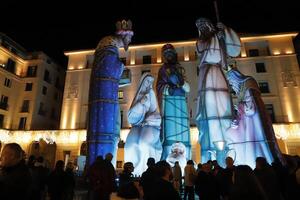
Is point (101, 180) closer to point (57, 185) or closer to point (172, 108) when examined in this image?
point (57, 185)

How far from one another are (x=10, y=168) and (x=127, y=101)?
3087cm

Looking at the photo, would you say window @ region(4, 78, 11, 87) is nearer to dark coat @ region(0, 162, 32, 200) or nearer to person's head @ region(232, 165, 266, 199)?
dark coat @ region(0, 162, 32, 200)

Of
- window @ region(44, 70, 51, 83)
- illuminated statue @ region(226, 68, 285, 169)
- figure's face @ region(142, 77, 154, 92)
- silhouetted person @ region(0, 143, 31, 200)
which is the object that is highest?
window @ region(44, 70, 51, 83)

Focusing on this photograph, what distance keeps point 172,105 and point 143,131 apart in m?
2.32

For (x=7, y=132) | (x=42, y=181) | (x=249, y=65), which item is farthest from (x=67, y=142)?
(x=42, y=181)

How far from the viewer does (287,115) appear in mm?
30141

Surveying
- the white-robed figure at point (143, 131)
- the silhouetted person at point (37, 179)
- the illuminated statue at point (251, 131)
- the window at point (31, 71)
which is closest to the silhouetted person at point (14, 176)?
the silhouetted person at point (37, 179)

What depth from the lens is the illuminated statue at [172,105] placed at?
10625mm

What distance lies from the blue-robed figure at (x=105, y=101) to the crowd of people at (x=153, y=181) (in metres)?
1.83

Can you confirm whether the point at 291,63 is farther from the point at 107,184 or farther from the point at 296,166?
the point at 107,184

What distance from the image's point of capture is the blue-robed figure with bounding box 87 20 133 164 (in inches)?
324

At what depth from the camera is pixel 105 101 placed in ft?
28.6

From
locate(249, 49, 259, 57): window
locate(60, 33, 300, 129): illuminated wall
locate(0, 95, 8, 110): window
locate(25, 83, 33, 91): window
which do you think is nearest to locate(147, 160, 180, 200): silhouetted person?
locate(60, 33, 300, 129): illuminated wall

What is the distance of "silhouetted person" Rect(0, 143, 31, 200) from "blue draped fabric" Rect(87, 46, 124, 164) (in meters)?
4.91
